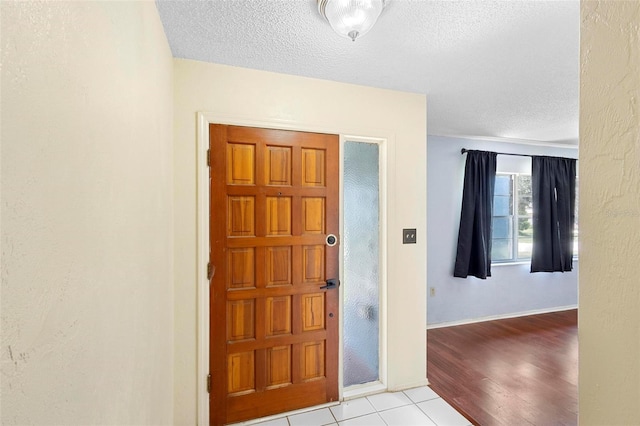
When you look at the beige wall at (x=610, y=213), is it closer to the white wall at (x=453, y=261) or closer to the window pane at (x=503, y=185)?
the white wall at (x=453, y=261)

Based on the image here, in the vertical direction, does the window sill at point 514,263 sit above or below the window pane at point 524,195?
below

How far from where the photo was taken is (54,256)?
1.81 ft

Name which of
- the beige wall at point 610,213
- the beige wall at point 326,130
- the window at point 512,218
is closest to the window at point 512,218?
the window at point 512,218

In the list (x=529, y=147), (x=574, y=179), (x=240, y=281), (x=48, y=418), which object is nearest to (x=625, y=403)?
(x=48, y=418)

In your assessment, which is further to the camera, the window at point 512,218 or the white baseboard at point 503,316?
the window at point 512,218

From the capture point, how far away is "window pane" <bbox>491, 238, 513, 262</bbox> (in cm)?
411

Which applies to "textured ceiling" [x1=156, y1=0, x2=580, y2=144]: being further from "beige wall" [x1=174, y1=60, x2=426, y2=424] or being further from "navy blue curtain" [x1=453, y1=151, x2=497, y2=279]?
"navy blue curtain" [x1=453, y1=151, x2=497, y2=279]

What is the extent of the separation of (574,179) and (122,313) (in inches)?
217

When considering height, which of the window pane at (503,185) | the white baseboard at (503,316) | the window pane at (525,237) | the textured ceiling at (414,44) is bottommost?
the white baseboard at (503,316)

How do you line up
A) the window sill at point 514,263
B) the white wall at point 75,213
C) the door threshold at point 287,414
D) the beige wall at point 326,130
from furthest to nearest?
the window sill at point 514,263, the door threshold at point 287,414, the beige wall at point 326,130, the white wall at point 75,213

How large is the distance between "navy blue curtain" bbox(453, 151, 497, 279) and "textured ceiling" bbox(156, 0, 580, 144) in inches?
52.8

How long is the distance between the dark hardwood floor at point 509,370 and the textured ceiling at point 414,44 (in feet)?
7.87

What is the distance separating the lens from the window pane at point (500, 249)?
162 inches

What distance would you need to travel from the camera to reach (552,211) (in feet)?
13.7
